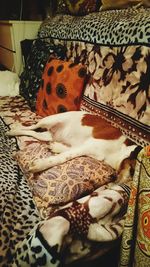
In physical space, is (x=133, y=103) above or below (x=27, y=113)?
above

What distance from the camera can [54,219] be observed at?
835mm

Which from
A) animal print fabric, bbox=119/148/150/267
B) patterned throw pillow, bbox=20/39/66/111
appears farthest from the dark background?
animal print fabric, bbox=119/148/150/267

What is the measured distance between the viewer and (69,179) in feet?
3.43

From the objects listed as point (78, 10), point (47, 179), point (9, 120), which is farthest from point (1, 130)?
point (78, 10)

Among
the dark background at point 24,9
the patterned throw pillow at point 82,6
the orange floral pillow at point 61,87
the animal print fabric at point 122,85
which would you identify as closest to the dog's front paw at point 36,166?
the animal print fabric at point 122,85

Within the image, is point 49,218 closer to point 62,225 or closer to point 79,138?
point 62,225

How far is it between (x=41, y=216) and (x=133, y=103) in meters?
0.67

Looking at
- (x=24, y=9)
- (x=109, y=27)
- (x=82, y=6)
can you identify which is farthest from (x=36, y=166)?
(x=24, y=9)

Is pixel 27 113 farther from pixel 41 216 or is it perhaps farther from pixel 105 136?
pixel 41 216

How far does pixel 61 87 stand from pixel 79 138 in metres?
0.44

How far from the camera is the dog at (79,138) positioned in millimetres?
1209

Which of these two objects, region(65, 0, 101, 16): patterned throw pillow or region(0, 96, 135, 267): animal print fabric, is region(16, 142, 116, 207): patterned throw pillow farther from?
region(65, 0, 101, 16): patterned throw pillow

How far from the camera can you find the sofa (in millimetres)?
821

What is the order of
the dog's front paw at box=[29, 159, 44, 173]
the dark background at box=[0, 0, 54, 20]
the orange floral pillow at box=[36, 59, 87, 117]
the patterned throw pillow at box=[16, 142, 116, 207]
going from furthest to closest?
the dark background at box=[0, 0, 54, 20], the orange floral pillow at box=[36, 59, 87, 117], the dog's front paw at box=[29, 159, 44, 173], the patterned throw pillow at box=[16, 142, 116, 207]
